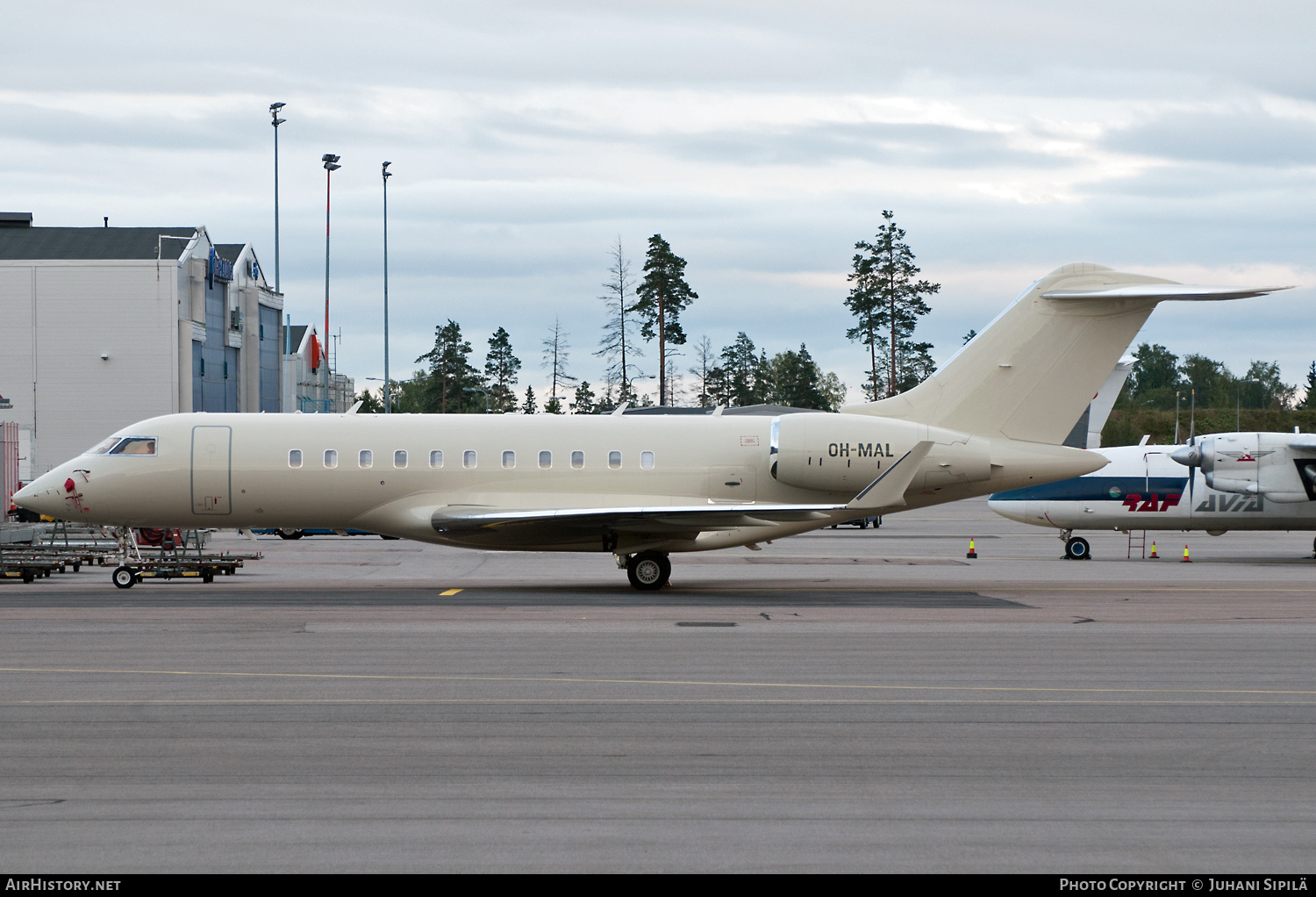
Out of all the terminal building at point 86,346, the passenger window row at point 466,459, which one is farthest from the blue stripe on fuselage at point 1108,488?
the terminal building at point 86,346

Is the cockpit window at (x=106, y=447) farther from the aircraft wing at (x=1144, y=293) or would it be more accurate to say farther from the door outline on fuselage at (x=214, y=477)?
the aircraft wing at (x=1144, y=293)

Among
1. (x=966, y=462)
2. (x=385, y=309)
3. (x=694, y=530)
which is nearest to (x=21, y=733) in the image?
(x=694, y=530)

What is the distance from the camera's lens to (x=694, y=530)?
2317cm

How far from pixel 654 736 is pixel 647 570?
13.6 meters

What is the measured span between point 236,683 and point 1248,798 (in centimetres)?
952

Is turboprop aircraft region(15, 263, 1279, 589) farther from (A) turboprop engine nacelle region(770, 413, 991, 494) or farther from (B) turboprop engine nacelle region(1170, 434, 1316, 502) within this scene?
(B) turboprop engine nacelle region(1170, 434, 1316, 502)

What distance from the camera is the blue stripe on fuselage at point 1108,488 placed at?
3591 cm

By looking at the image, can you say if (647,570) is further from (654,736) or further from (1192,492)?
(1192,492)

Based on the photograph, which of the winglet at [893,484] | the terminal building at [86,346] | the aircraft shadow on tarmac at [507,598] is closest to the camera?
the aircraft shadow on tarmac at [507,598]

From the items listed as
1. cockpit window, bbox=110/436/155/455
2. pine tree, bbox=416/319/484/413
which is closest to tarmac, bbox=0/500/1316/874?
cockpit window, bbox=110/436/155/455

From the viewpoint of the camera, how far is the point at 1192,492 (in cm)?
3588

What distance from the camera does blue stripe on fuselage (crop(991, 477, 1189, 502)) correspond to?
35906mm

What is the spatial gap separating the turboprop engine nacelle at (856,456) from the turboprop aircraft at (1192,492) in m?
12.2
